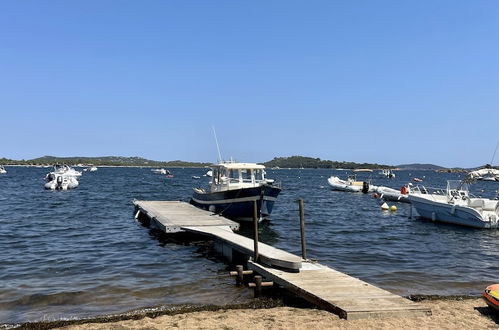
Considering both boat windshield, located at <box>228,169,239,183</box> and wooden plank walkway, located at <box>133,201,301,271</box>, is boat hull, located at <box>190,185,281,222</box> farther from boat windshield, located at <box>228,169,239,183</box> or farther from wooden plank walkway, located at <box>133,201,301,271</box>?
boat windshield, located at <box>228,169,239,183</box>

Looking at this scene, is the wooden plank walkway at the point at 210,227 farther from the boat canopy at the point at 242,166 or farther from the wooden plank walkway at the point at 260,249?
the boat canopy at the point at 242,166

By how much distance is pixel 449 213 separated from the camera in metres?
26.2

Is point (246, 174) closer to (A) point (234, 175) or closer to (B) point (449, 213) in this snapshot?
(A) point (234, 175)

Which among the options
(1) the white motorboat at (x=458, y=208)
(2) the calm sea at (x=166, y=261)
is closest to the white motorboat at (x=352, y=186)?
(1) the white motorboat at (x=458, y=208)

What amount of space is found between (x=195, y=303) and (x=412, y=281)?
252 inches

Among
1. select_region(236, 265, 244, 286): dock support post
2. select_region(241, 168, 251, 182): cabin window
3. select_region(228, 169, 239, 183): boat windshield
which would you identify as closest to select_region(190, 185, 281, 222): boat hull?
select_region(228, 169, 239, 183): boat windshield

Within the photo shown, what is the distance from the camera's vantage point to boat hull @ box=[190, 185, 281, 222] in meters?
22.8

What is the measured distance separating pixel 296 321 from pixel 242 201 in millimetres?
14743

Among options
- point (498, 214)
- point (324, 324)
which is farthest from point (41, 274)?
point (498, 214)

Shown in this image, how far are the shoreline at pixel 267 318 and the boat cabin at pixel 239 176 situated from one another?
1472 cm

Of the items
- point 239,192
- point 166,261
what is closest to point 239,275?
point 166,261

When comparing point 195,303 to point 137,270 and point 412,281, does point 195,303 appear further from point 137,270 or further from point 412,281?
point 412,281

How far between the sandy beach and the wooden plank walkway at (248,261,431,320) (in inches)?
6.5

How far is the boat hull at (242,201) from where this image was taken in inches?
899
